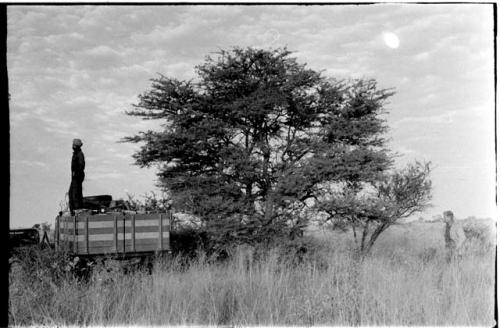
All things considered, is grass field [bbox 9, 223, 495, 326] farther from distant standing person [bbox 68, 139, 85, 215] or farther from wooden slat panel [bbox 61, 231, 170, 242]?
distant standing person [bbox 68, 139, 85, 215]

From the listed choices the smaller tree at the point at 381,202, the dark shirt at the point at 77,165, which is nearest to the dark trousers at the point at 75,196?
the dark shirt at the point at 77,165

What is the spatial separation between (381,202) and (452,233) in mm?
3400

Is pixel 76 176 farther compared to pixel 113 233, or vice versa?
pixel 113 233

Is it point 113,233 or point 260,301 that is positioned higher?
point 113,233

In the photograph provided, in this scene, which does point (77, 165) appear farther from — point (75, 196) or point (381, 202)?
point (381, 202)

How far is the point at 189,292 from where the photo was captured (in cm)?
750

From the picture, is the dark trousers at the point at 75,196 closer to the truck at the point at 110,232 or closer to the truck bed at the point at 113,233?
the truck at the point at 110,232

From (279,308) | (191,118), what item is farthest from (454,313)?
(191,118)

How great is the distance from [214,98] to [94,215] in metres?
4.35

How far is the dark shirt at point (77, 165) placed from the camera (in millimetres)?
9969

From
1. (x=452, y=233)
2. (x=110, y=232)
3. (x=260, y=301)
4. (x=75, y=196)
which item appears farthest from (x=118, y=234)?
(x=452, y=233)

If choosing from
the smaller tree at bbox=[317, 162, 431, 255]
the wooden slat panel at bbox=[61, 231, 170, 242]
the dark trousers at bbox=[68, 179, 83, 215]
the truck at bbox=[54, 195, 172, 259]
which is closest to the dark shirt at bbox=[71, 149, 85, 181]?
the dark trousers at bbox=[68, 179, 83, 215]

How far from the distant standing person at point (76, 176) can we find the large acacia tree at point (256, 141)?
2.82 meters

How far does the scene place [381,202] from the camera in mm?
13320
